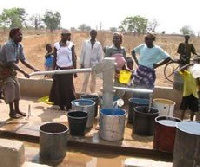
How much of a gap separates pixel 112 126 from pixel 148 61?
1.51 meters

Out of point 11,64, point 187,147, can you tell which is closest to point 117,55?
point 11,64

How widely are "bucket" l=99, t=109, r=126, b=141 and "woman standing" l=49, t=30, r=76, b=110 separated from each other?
1.64m

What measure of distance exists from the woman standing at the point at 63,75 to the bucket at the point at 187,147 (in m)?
3.67

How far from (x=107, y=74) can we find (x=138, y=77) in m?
1.11

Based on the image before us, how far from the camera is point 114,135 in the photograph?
16.2ft

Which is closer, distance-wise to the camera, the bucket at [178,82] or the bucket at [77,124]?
the bucket at [77,124]

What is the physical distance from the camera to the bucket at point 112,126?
15.9ft

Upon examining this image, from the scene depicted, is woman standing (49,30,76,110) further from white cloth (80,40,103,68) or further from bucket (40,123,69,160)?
bucket (40,123,69,160)

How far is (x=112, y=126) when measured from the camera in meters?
4.88

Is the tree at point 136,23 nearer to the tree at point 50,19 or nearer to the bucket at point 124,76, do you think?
the tree at point 50,19

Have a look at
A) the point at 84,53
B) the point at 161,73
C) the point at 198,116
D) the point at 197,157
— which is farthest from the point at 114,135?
the point at 161,73

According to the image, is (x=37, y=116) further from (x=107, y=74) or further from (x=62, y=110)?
(x=107, y=74)

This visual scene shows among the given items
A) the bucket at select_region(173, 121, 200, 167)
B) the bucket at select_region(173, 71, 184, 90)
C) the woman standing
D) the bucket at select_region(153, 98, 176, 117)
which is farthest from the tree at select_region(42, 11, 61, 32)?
the bucket at select_region(173, 121, 200, 167)

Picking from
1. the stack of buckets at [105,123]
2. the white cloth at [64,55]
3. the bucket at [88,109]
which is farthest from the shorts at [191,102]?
the white cloth at [64,55]
